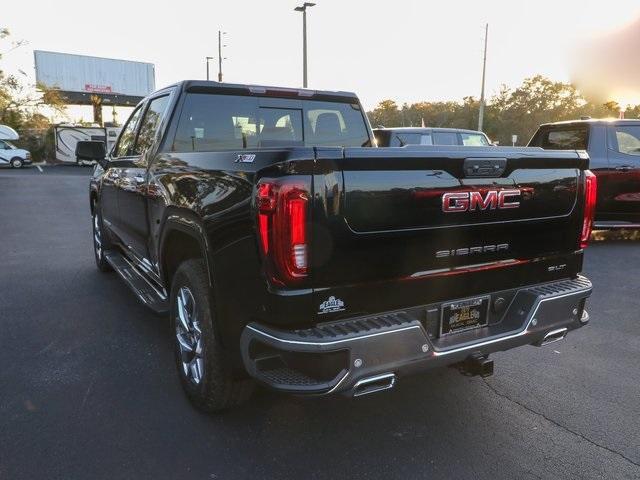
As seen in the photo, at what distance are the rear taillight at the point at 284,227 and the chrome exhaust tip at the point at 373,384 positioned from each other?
0.54 metres

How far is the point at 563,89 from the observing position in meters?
48.2

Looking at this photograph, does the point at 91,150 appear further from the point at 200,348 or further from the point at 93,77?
the point at 93,77

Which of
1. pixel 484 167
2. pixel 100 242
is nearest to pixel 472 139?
pixel 100 242

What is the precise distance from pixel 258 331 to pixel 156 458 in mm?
945

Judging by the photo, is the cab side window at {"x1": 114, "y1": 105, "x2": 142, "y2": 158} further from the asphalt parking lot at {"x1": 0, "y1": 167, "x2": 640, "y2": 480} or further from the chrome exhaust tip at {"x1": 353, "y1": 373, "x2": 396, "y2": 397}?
the chrome exhaust tip at {"x1": 353, "y1": 373, "x2": 396, "y2": 397}

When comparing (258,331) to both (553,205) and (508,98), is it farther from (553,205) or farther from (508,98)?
(508,98)

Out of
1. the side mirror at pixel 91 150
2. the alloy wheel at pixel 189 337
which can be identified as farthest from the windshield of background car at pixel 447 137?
the alloy wheel at pixel 189 337

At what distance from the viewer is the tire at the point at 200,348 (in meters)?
2.81

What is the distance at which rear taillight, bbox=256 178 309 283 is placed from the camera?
2225 mm

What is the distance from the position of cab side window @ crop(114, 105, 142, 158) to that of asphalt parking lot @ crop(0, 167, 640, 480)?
156 centimetres

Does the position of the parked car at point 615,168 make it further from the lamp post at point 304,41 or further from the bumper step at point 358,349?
the lamp post at point 304,41

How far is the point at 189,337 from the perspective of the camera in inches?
124

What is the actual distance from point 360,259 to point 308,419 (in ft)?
3.89

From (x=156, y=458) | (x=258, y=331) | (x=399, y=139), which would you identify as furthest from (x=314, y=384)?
(x=399, y=139)
